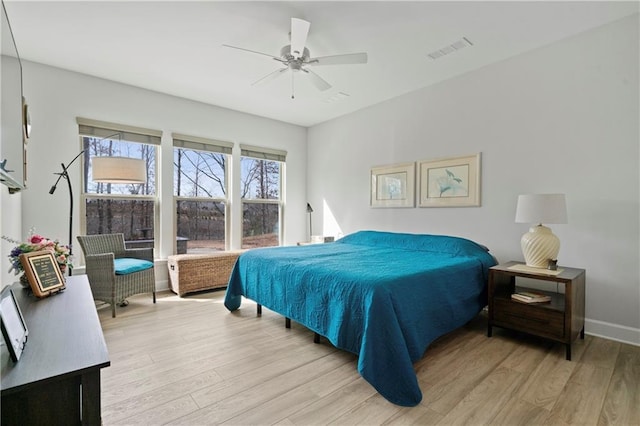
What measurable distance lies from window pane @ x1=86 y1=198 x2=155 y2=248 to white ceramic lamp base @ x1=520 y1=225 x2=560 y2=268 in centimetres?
455

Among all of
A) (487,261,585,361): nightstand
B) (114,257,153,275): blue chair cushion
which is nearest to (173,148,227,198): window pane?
(114,257,153,275): blue chair cushion

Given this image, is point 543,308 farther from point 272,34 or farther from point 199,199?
point 199,199

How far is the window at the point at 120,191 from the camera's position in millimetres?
3863

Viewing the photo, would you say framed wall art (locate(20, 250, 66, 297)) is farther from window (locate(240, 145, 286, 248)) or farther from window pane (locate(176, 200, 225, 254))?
window (locate(240, 145, 286, 248))

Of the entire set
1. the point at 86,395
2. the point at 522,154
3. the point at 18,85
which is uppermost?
the point at 18,85

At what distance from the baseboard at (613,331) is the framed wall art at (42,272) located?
424 cm

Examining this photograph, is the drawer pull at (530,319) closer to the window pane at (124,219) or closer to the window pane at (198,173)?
the window pane at (198,173)

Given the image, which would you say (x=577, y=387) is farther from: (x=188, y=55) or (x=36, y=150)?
(x=36, y=150)

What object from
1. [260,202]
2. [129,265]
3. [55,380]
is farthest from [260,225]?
[55,380]

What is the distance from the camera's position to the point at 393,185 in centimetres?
445

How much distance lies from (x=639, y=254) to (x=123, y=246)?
5320mm

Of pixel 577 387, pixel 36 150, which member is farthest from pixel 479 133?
pixel 36 150

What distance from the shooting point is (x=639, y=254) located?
2.58 m

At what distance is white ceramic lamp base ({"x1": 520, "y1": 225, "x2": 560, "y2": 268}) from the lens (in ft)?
8.70
